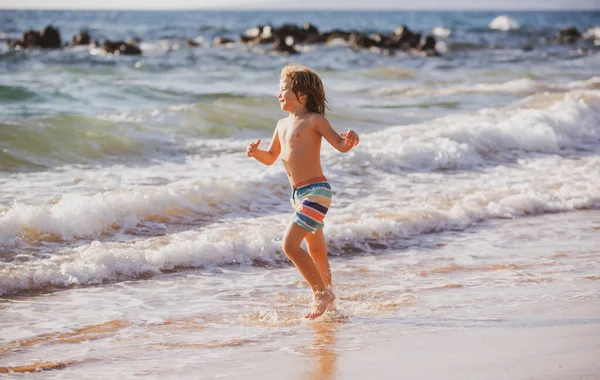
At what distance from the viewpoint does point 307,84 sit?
5.00 meters

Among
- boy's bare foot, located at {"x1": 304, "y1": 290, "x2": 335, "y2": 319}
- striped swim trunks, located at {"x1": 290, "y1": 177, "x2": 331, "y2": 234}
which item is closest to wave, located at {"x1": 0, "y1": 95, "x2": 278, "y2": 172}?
striped swim trunks, located at {"x1": 290, "y1": 177, "x2": 331, "y2": 234}

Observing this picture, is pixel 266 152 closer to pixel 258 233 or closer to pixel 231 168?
pixel 258 233

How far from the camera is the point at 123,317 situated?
16.4ft

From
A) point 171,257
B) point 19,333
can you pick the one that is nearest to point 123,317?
point 19,333

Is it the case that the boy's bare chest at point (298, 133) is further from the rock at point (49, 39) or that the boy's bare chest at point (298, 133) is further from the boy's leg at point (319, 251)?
the rock at point (49, 39)

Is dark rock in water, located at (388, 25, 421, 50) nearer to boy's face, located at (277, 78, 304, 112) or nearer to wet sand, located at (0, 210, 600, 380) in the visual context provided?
wet sand, located at (0, 210, 600, 380)

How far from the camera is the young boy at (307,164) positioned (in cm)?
488

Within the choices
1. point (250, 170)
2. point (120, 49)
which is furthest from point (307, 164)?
point (120, 49)

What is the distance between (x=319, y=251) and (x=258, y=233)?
65.0 inches

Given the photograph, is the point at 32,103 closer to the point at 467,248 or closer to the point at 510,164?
the point at 510,164

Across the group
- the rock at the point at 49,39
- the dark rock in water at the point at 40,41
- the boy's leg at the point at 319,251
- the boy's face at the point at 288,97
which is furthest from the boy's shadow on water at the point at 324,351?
the rock at the point at 49,39

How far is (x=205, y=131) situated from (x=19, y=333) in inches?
305

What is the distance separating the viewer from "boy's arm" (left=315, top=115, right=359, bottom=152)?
15.4ft

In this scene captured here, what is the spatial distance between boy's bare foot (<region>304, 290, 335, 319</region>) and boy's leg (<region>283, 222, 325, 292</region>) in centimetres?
3
